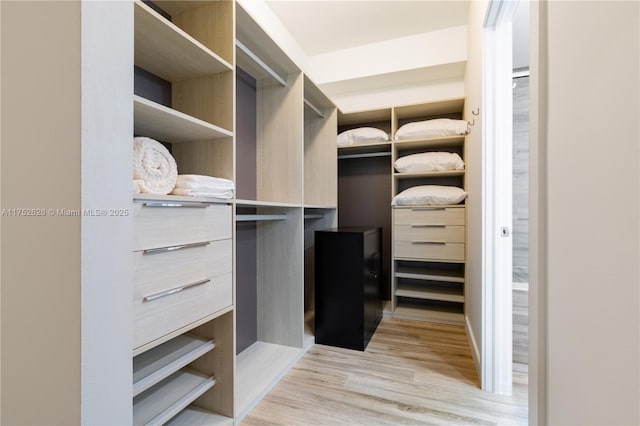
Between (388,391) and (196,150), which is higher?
(196,150)

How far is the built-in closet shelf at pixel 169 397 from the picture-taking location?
42.5 inches

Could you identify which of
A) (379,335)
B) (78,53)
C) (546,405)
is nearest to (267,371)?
(379,335)

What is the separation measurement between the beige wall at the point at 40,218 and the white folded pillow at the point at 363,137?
2.43 meters

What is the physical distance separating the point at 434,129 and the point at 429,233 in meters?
0.92

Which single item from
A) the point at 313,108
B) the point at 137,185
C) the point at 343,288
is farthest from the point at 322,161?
the point at 137,185

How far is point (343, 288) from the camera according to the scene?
2.11m

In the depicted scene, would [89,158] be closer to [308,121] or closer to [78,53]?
[78,53]

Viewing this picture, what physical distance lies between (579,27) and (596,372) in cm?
66

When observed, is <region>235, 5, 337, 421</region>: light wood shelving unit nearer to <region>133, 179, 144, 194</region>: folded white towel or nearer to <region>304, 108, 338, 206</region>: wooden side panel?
<region>304, 108, 338, 206</region>: wooden side panel

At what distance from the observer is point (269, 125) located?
2.10m

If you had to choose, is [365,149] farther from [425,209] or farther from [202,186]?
[202,186]

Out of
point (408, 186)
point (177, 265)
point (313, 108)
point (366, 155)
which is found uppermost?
point (313, 108)

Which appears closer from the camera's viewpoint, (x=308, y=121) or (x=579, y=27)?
(x=579, y=27)

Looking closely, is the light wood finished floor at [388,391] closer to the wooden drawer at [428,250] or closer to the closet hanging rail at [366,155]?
the wooden drawer at [428,250]
